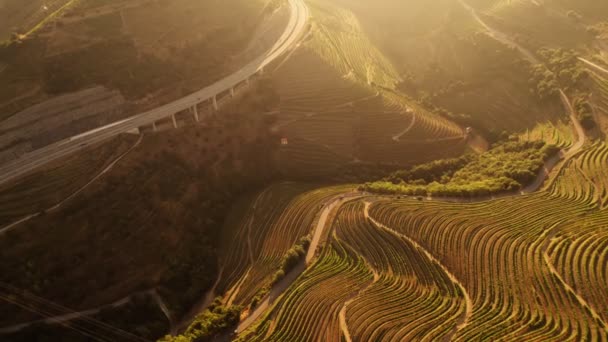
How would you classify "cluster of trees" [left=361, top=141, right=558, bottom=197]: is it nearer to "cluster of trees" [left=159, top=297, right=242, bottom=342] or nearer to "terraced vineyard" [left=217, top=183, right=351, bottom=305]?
"terraced vineyard" [left=217, top=183, right=351, bottom=305]

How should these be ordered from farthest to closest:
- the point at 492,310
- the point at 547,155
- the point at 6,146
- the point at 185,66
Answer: the point at 185,66, the point at 547,155, the point at 6,146, the point at 492,310

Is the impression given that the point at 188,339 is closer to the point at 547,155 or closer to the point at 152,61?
the point at 152,61

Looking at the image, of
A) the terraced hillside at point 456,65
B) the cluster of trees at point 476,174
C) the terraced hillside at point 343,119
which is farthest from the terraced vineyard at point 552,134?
the terraced hillside at point 343,119

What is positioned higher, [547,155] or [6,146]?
[6,146]

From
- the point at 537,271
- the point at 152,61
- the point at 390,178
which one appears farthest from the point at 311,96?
the point at 537,271

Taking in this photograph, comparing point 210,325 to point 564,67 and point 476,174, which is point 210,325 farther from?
point 564,67

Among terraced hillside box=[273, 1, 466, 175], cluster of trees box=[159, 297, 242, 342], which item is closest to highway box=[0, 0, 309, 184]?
terraced hillside box=[273, 1, 466, 175]

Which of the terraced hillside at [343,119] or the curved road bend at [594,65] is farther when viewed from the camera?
the curved road bend at [594,65]

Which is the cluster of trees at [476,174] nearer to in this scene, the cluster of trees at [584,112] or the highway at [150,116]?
the cluster of trees at [584,112]
